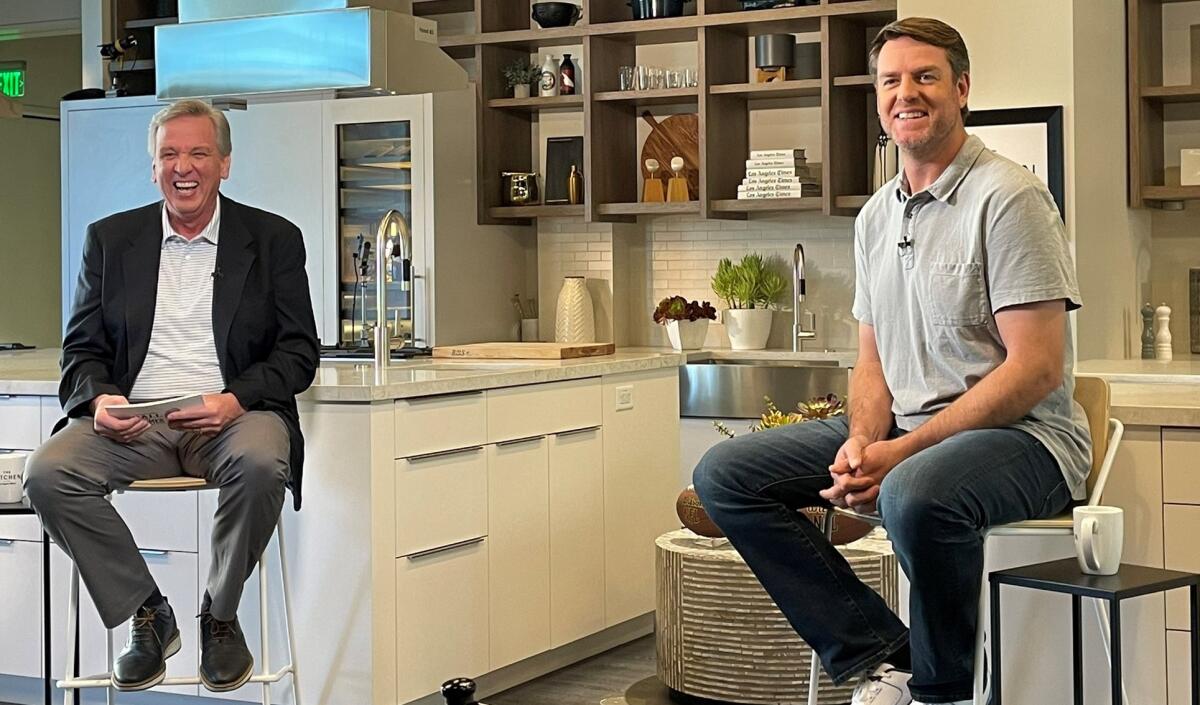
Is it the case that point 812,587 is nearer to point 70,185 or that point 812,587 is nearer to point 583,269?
point 583,269

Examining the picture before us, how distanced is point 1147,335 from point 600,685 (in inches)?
104

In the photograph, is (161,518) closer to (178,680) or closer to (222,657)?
(178,680)

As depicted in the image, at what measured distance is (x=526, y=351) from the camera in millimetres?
5176

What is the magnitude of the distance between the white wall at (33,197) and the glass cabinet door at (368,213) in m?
4.43

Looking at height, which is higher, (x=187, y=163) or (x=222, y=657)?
(x=187, y=163)

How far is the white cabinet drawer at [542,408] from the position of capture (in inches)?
173

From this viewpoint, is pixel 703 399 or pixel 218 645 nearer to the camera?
pixel 218 645

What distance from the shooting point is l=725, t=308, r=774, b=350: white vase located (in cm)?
648

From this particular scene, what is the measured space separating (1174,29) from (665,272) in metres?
2.31

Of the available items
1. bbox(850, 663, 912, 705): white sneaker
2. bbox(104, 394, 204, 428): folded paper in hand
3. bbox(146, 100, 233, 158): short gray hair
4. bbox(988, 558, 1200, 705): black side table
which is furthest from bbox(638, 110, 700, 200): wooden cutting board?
bbox(988, 558, 1200, 705): black side table

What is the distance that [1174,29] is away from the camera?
19.3 feet

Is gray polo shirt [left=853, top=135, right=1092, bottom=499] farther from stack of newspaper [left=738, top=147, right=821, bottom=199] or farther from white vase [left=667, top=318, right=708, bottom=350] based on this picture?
white vase [left=667, top=318, right=708, bottom=350]

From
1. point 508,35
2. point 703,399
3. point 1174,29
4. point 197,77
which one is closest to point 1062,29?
point 1174,29

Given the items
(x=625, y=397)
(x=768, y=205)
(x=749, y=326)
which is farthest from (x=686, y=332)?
(x=625, y=397)
